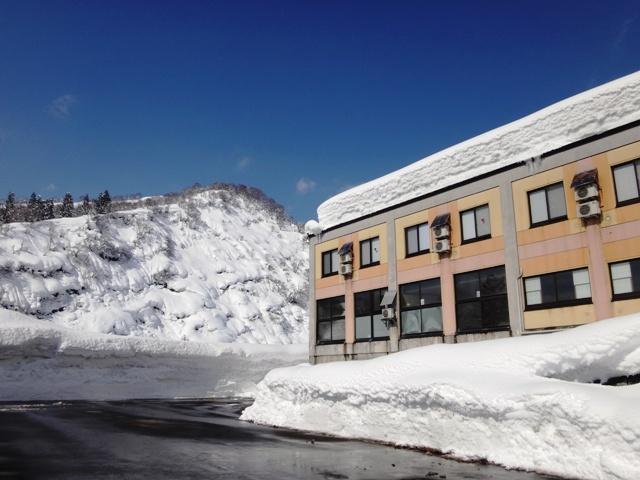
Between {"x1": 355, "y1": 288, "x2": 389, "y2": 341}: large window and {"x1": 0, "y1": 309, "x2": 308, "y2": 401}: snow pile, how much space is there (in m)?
10.5

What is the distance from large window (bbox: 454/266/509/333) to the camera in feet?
61.3

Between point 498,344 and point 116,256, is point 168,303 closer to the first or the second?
point 116,256

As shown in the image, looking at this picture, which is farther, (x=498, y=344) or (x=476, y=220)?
(x=476, y=220)

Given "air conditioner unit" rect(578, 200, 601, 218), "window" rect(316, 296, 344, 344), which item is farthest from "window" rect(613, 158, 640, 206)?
"window" rect(316, 296, 344, 344)

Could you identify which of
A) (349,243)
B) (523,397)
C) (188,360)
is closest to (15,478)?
(523,397)

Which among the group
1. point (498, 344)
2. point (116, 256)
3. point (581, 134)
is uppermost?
point (116, 256)

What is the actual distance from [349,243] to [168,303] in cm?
4233

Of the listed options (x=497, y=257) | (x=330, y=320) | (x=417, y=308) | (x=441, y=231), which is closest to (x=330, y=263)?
(x=330, y=320)

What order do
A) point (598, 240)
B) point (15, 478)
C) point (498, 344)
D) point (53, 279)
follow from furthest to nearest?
point (53, 279) → point (598, 240) → point (498, 344) → point (15, 478)

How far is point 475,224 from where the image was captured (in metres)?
20.1

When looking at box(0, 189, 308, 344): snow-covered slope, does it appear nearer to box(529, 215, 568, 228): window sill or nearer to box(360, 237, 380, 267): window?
box(360, 237, 380, 267): window

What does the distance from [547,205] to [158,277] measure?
56.7 m

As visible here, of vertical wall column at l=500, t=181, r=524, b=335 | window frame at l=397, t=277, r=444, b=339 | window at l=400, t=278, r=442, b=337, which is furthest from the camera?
window at l=400, t=278, r=442, b=337

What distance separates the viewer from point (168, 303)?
6175 cm
